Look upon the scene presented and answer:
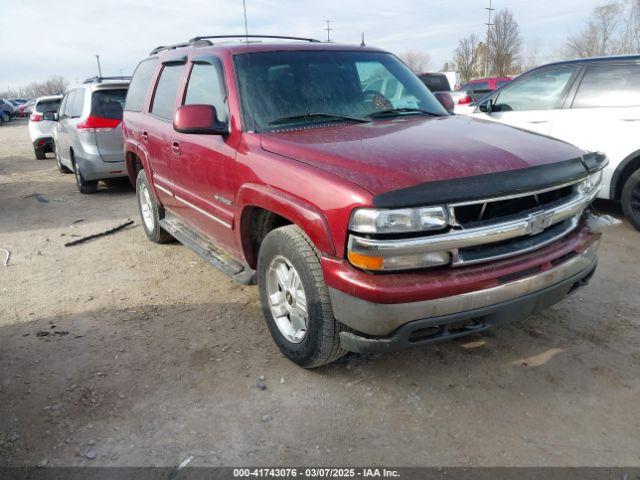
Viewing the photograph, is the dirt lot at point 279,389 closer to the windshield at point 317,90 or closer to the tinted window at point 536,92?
the windshield at point 317,90

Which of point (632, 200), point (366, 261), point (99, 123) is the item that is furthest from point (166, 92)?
point (632, 200)

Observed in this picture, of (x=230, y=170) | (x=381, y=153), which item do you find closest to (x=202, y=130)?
(x=230, y=170)

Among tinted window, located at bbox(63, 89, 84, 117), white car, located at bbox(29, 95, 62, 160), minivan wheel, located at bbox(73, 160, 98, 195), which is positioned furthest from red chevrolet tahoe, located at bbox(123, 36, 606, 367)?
white car, located at bbox(29, 95, 62, 160)

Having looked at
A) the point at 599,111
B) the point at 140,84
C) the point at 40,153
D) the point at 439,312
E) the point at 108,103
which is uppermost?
the point at 140,84

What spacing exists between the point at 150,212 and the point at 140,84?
1365mm

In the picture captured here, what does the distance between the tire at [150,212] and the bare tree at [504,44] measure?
40217mm

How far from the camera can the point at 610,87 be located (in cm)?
551

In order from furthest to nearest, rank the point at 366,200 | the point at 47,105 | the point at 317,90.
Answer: the point at 47,105
the point at 317,90
the point at 366,200

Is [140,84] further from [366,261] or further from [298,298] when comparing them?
[366,261]

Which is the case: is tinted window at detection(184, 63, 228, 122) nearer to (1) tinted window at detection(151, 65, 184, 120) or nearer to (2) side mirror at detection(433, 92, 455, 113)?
(1) tinted window at detection(151, 65, 184, 120)

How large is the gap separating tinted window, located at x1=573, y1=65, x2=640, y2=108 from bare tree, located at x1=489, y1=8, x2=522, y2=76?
3824 cm

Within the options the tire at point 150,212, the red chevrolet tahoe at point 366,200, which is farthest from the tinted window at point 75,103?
the red chevrolet tahoe at point 366,200

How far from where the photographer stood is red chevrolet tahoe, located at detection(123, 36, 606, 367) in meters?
2.38

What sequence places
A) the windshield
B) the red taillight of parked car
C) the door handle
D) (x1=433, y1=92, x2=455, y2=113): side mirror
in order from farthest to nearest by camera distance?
the red taillight of parked car, (x1=433, y1=92, x2=455, y2=113): side mirror, the door handle, the windshield
